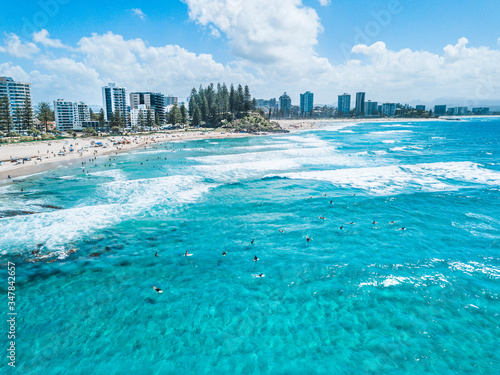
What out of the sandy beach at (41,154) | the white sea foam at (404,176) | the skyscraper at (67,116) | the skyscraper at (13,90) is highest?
the skyscraper at (13,90)

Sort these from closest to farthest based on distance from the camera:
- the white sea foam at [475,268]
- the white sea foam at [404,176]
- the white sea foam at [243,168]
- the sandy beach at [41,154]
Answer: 1. the white sea foam at [475,268]
2. the white sea foam at [404,176]
3. the white sea foam at [243,168]
4. the sandy beach at [41,154]

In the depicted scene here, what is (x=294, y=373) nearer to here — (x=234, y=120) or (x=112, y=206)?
(x=112, y=206)

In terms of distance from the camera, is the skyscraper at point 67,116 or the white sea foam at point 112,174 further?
the skyscraper at point 67,116

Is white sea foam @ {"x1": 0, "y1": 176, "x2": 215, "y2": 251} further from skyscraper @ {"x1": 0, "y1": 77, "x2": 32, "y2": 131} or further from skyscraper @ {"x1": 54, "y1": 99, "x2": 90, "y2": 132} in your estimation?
skyscraper @ {"x1": 0, "y1": 77, "x2": 32, "y2": 131}

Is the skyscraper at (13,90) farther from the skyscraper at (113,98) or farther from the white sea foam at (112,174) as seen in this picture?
the white sea foam at (112,174)

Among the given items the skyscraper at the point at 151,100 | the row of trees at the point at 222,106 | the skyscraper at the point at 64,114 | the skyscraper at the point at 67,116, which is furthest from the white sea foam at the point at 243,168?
the skyscraper at the point at 151,100

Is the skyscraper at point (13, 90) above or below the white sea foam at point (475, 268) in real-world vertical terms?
above

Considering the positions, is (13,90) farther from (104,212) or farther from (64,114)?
(104,212)

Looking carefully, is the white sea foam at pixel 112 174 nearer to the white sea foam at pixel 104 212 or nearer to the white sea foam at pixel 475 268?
the white sea foam at pixel 104 212

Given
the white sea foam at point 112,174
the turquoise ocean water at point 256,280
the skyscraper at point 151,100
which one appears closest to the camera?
the turquoise ocean water at point 256,280
